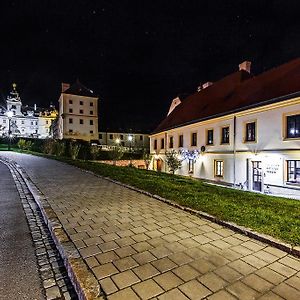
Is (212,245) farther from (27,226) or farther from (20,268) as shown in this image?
(27,226)

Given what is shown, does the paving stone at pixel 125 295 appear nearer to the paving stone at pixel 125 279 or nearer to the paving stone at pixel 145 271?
the paving stone at pixel 125 279

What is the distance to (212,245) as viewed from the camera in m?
3.85

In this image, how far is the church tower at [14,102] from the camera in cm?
8944

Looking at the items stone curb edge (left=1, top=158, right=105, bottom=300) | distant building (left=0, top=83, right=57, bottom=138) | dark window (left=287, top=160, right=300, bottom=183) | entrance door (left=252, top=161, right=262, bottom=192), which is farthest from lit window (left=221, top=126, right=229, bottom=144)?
distant building (left=0, top=83, right=57, bottom=138)

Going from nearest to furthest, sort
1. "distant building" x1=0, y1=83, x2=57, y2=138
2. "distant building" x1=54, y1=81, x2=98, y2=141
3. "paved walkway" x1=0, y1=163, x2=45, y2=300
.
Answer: "paved walkway" x1=0, y1=163, x2=45, y2=300
"distant building" x1=54, y1=81, x2=98, y2=141
"distant building" x1=0, y1=83, x2=57, y2=138

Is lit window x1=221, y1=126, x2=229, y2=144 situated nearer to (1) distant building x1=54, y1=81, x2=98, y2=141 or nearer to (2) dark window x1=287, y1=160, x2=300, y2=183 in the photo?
(2) dark window x1=287, y1=160, x2=300, y2=183

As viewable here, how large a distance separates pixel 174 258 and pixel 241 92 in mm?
18595

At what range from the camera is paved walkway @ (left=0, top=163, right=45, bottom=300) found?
2809mm

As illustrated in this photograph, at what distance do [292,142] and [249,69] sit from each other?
12.5 metres

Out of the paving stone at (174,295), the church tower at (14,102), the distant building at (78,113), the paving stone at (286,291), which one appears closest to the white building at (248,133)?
the paving stone at (286,291)

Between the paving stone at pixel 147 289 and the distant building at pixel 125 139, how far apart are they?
59.0 m

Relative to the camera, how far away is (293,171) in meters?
13.3

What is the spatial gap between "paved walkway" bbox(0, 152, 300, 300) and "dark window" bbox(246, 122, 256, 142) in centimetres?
1234

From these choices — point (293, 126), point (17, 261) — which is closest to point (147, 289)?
point (17, 261)
